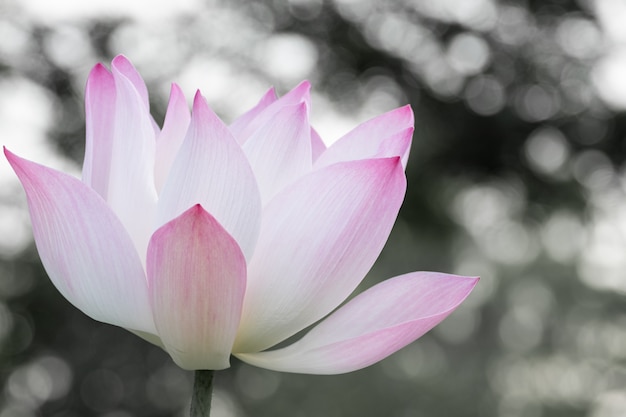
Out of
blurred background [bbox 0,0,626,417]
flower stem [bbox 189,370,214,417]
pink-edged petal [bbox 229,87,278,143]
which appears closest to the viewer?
flower stem [bbox 189,370,214,417]

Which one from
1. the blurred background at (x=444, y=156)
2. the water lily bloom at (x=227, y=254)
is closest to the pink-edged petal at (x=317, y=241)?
the water lily bloom at (x=227, y=254)

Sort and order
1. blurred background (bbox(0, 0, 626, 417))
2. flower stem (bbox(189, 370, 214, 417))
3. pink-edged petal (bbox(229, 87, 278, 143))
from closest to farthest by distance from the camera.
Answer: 1. flower stem (bbox(189, 370, 214, 417))
2. pink-edged petal (bbox(229, 87, 278, 143))
3. blurred background (bbox(0, 0, 626, 417))

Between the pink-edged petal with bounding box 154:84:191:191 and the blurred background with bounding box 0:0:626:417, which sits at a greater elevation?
the pink-edged petal with bounding box 154:84:191:191

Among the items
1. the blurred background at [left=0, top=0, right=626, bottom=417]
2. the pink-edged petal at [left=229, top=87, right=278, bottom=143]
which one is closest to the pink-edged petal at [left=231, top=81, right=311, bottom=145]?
the pink-edged petal at [left=229, top=87, right=278, bottom=143]

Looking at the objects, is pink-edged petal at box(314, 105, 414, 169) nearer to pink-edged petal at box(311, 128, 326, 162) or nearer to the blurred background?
pink-edged petal at box(311, 128, 326, 162)

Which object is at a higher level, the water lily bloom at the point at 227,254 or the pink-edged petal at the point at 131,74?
the pink-edged petal at the point at 131,74

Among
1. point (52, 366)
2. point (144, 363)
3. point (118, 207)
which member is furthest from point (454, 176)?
point (118, 207)

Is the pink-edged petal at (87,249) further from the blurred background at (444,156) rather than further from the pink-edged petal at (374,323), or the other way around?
the blurred background at (444,156)

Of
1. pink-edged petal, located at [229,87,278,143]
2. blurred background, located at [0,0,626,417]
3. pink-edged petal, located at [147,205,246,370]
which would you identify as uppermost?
pink-edged petal, located at [229,87,278,143]
